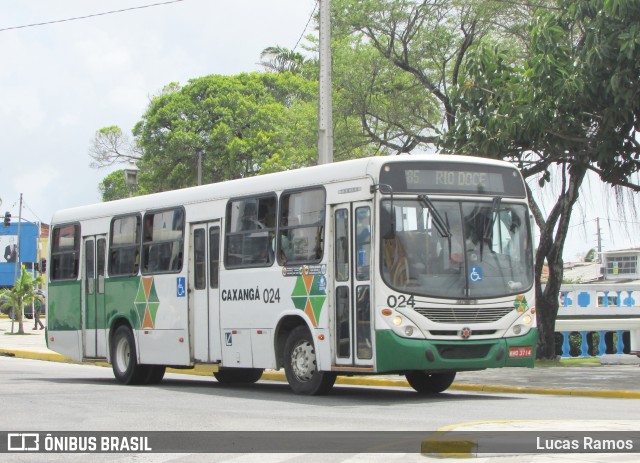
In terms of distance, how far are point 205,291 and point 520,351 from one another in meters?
5.41

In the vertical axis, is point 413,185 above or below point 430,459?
above

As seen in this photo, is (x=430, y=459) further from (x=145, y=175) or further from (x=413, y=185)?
(x=145, y=175)

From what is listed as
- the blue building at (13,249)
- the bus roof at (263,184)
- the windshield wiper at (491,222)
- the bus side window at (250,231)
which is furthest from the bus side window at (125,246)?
the blue building at (13,249)

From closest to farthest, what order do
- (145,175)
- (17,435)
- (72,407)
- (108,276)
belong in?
1. (17,435)
2. (72,407)
3. (108,276)
4. (145,175)

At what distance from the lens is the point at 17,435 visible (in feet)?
37.4

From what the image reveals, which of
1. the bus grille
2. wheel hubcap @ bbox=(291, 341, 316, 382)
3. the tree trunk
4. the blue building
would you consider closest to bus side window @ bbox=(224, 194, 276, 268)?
wheel hubcap @ bbox=(291, 341, 316, 382)

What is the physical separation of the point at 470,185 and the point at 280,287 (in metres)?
3.16

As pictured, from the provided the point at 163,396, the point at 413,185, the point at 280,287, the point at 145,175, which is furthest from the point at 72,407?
the point at 145,175

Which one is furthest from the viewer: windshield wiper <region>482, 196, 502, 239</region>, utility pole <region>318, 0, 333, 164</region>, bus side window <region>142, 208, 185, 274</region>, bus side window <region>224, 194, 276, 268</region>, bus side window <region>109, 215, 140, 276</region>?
utility pole <region>318, 0, 333, 164</region>

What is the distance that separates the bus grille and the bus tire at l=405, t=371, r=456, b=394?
196cm

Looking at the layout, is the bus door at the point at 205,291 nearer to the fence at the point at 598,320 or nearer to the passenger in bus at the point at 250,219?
the passenger in bus at the point at 250,219

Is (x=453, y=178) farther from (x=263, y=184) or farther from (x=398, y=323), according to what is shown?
(x=263, y=184)

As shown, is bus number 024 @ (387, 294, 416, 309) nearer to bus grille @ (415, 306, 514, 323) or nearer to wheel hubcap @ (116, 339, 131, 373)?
bus grille @ (415, 306, 514, 323)

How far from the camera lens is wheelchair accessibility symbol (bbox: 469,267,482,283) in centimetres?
1531
